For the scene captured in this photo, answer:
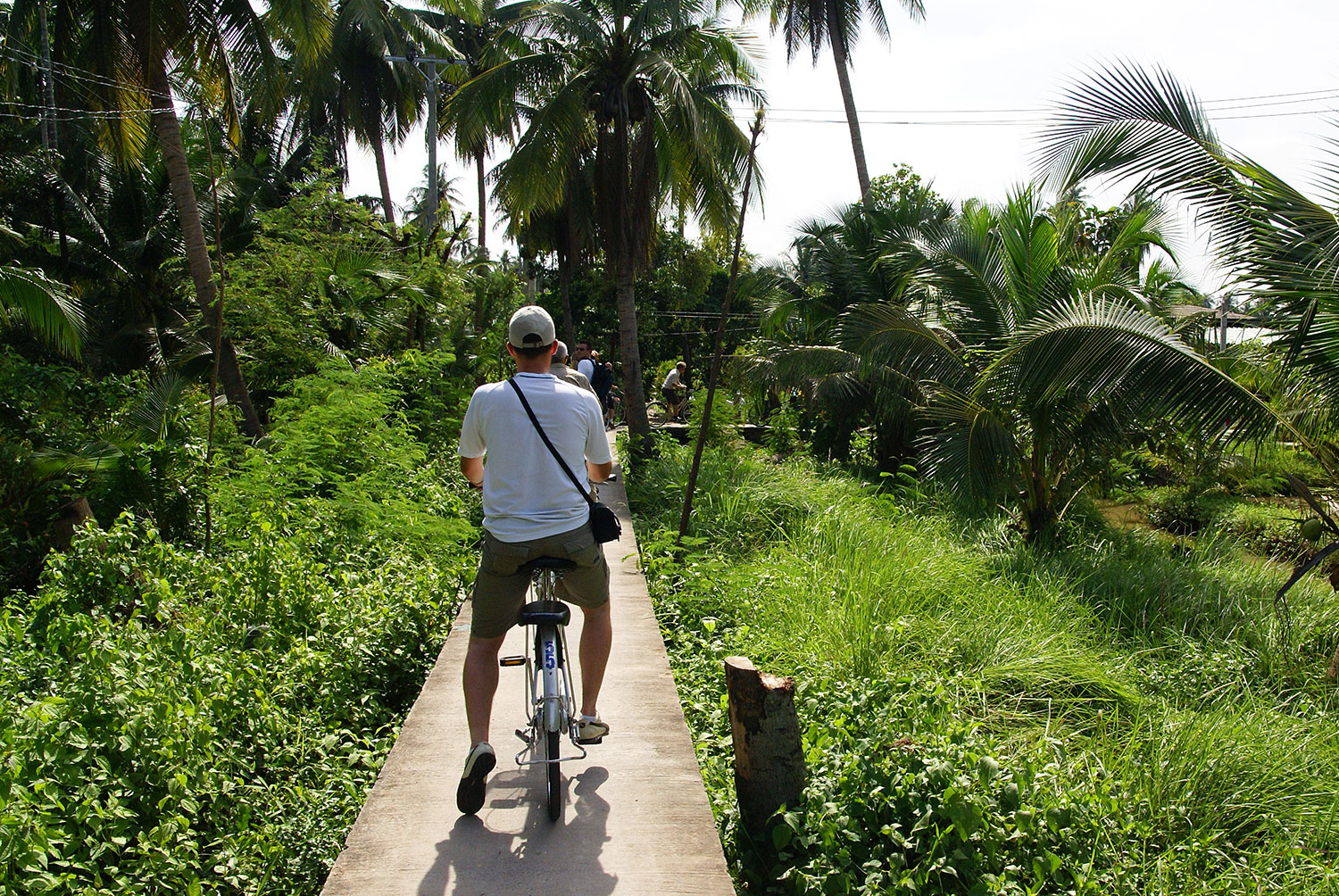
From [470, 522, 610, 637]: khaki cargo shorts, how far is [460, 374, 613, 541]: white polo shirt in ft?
0.13

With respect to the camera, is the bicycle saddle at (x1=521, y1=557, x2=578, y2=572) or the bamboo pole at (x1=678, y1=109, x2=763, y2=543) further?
the bamboo pole at (x1=678, y1=109, x2=763, y2=543)

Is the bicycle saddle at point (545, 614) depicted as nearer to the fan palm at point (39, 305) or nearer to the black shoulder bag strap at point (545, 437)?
the black shoulder bag strap at point (545, 437)

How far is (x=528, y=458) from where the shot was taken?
3.33 meters

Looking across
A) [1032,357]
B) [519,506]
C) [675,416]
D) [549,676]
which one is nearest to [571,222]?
[675,416]

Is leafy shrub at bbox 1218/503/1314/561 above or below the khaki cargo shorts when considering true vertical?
below

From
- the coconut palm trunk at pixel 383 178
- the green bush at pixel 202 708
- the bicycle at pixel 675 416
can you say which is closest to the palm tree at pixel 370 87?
the coconut palm trunk at pixel 383 178

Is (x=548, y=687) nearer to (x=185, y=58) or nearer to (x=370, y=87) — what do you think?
(x=185, y=58)

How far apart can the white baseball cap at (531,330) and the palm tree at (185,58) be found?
24.4ft

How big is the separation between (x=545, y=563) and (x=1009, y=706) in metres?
2.73

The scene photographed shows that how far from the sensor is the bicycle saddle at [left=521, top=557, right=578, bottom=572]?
10.8ft

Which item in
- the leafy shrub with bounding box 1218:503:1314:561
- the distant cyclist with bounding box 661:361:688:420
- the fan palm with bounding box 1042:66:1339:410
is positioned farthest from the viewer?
the distant cyclist with bounding box 661:361:688:420

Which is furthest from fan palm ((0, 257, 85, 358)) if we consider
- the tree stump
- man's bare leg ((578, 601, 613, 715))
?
the tree stump

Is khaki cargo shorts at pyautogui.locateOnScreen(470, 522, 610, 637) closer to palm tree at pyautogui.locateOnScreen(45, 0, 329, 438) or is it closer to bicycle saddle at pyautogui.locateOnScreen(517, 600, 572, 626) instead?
bicycle saddle at pyautogui.locateOnScreen(517, 600, 572, 626)

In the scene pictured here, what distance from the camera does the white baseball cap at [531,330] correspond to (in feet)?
11.3
